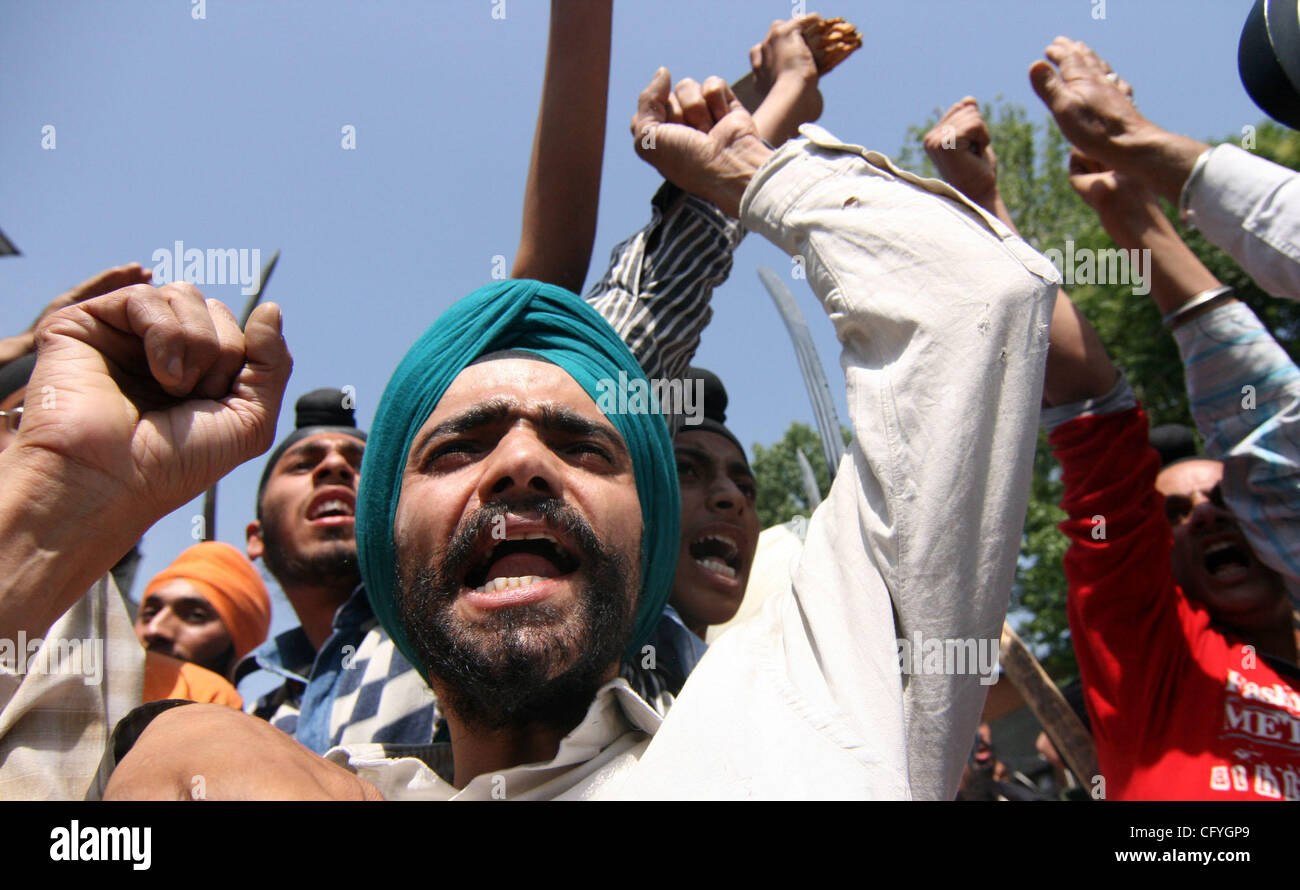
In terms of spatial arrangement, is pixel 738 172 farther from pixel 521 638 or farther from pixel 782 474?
pixel 782 474

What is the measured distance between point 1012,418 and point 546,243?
1329 mm

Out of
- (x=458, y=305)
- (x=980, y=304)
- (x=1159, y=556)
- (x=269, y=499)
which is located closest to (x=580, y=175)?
(x=458, y=305)

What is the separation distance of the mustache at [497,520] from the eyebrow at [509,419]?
0.19m

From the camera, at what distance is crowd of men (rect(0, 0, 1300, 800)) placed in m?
1.39

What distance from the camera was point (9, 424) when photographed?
2.25 metres

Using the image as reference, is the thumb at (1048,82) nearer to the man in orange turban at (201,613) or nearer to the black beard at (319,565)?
the black beard at (319,565)

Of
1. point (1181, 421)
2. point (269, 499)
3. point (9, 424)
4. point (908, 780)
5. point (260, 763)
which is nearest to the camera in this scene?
point (260, 763)

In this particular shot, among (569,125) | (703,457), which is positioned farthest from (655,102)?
(703,457)

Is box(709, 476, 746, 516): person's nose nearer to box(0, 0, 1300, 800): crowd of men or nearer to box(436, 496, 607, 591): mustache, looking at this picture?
box(0, 0, 1300, 800): crowd of men

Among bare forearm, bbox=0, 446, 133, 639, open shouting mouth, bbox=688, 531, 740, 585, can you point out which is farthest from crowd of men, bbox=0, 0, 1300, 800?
open shouting mouth, bbox=688, 531, 740, 585

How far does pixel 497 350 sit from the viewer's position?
80.6 inches

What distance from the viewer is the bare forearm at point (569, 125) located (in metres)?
2.31

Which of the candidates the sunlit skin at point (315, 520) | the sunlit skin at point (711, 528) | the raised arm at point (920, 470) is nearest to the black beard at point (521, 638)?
the raised arm at point (920, 470)
